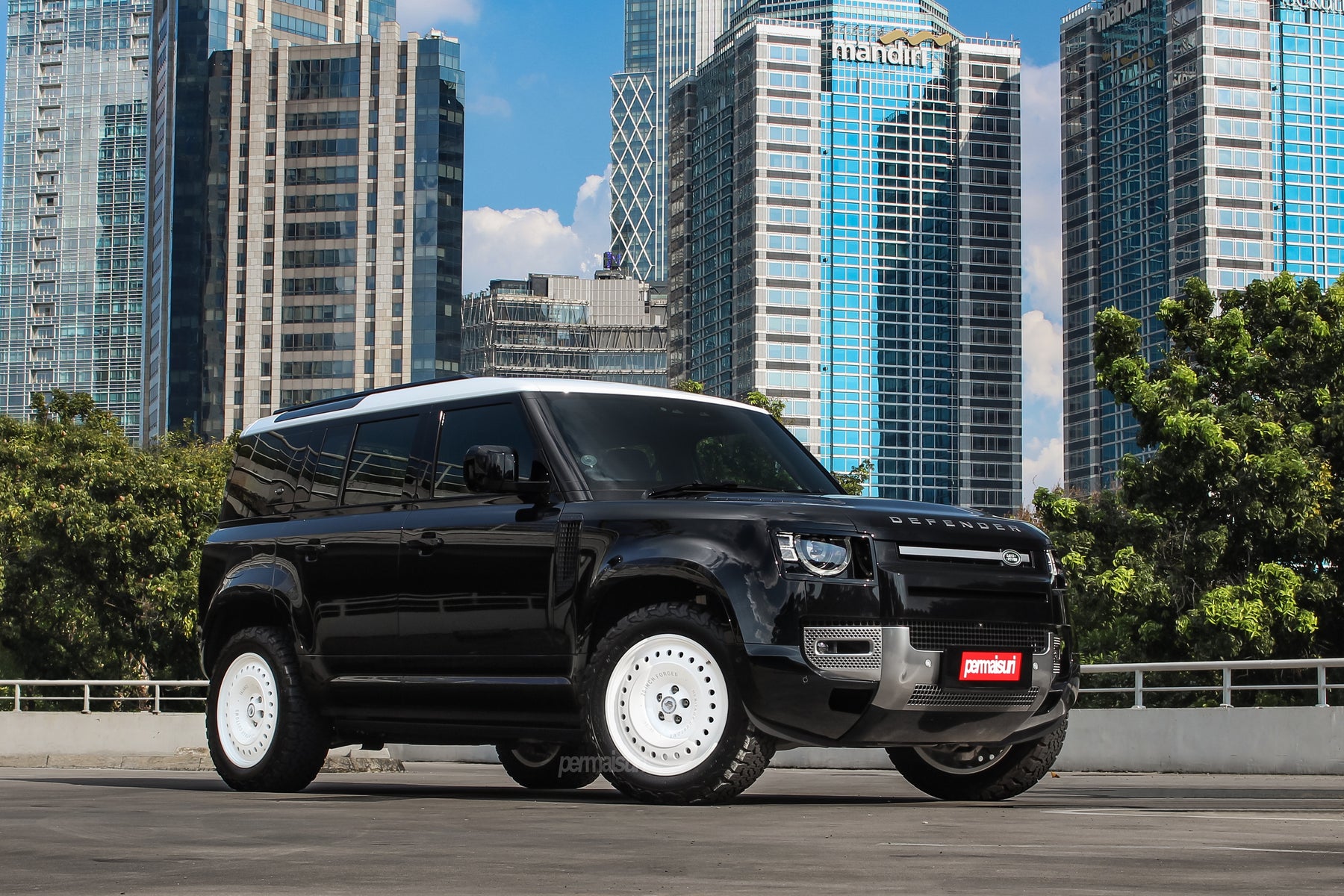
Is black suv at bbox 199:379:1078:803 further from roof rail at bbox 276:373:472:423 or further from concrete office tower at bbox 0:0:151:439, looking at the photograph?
concrete office tower at bbox 0:0:151:439

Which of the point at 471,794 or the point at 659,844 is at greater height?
the point at 659,844

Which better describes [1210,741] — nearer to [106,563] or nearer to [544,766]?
[544,766]

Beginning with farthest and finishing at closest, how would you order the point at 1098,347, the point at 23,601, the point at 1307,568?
the point at 23,601
the point at 1098,347
the point at 1307,568

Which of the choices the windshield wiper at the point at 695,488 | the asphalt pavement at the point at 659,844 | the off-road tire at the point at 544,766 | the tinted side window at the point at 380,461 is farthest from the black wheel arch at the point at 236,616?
the windshield wiper at the point at 695,488

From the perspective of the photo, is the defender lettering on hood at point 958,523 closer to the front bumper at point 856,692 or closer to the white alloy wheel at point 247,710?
the front bumper at point 856,692

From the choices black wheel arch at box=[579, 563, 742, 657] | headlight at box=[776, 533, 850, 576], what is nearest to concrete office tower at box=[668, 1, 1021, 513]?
black wheel arch at box=[579, 563, 742, 657]

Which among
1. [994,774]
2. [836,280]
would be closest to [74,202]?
[836,280]

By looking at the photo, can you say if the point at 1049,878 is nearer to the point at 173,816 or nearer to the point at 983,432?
the point at 173,816

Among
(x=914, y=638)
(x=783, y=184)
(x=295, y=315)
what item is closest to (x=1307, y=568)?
(x=914, y=638)

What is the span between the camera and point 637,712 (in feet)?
27.1

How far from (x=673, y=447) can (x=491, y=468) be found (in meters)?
1.10

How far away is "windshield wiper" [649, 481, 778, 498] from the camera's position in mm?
8898

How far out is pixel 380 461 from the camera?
10.3 m

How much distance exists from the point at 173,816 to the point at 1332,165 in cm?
18720
